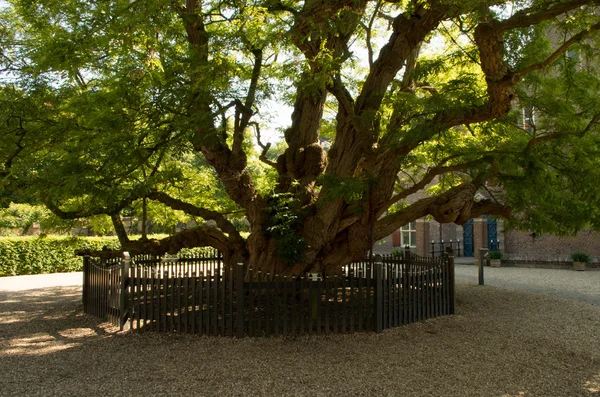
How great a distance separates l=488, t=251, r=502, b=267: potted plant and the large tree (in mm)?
14808

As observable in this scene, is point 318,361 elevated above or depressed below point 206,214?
below

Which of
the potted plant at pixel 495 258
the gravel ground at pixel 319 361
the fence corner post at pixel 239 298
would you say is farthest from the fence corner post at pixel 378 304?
the potted plant at pixel 495 258

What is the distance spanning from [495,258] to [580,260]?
149 inches

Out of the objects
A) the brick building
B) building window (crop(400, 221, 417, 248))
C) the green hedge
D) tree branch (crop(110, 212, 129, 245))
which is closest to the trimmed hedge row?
the green hedge

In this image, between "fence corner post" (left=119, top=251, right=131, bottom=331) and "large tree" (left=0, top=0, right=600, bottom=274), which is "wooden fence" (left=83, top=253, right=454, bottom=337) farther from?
"large tree" (left=0, top=0, right=600, bottom=274)

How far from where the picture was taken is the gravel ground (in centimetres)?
559

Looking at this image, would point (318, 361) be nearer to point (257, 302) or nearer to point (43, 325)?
point (257, 302)

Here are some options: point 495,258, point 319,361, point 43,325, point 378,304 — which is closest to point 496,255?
point 495,258

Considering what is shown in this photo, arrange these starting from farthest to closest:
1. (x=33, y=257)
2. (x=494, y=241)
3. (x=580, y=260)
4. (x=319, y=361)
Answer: (x=494, y=241) → (x=33, y=257) → (x=580, y=260) → (x=319, y=361)

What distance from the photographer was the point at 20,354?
7355 millimetres

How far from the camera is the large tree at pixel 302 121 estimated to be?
24.7 feet

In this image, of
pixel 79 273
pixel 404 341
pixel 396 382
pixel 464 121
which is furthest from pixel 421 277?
pixel 79 273

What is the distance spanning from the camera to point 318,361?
6684mm

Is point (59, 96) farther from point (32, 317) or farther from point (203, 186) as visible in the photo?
point (32, 317)
